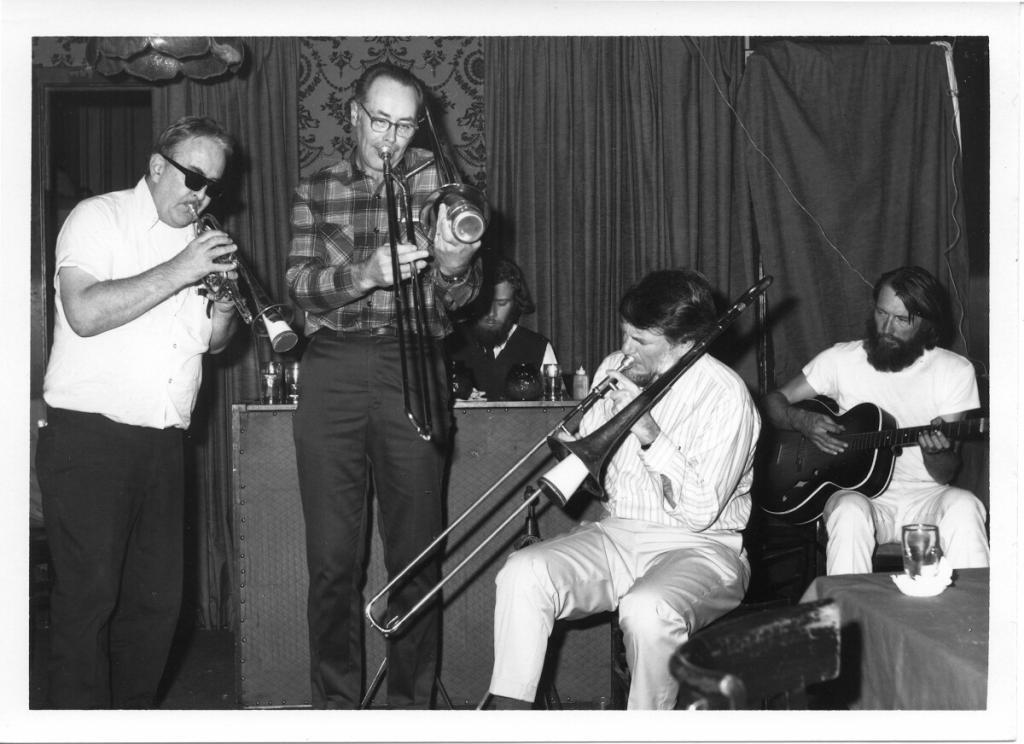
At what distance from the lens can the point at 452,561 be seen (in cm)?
342

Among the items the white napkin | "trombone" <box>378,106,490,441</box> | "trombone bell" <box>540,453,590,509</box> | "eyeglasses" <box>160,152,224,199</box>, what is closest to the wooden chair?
the white napkin

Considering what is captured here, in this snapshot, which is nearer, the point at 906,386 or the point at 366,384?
the point at 366,384

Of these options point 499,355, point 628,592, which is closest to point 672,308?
point 628,592

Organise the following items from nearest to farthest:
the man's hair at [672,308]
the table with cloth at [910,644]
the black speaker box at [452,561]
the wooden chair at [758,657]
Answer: the wooden chair at [758,657], the table with cloth at [910,644], the man's hair at [672,308], the black speaker box at [452,561]

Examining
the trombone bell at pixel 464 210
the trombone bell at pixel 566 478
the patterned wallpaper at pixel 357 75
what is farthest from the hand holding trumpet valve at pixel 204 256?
the patterned wallpaper at pixel 357 75

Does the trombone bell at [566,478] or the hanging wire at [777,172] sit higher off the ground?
the hanging wire at [777,172]

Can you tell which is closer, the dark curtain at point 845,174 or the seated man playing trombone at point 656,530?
the seated man playing trombone at point 656,530

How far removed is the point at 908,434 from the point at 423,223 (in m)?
2.18

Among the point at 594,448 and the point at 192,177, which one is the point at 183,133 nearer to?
the point at 192,177

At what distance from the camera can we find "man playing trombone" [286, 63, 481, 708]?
274 centimetres

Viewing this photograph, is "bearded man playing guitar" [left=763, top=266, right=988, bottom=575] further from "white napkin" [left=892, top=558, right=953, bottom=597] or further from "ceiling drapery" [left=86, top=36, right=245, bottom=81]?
"ceiling drapery" [left=86, top=36, right=245, bottom=81]

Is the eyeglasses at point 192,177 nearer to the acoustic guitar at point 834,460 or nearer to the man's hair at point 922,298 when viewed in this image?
the acoustic guitar at point 834,460

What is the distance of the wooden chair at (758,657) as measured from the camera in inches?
49.8

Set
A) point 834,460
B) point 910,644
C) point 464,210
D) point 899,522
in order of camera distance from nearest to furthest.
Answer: point 910,644 < point 464,210 < point 899,522 < point 834,460
